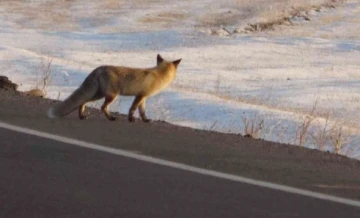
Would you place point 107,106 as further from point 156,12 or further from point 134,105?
point 156,12

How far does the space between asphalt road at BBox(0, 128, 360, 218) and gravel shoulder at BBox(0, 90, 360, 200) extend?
1.33ft

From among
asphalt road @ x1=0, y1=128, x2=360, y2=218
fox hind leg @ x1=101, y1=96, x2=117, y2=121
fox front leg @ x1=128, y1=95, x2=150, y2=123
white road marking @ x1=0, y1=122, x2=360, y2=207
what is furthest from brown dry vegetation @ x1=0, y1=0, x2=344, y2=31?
asphalt road @ x1=0, y1=128, x2=360, y2=218

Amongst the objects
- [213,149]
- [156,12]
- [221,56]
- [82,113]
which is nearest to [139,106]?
[82,113]

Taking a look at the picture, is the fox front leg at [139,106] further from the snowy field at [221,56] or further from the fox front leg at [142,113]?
the snowy field at [221,56]

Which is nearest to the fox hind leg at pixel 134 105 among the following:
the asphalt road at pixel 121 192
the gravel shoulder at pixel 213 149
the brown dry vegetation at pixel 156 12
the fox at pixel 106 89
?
the fox at pixel 106 89

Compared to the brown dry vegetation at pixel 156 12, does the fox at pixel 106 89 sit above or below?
above

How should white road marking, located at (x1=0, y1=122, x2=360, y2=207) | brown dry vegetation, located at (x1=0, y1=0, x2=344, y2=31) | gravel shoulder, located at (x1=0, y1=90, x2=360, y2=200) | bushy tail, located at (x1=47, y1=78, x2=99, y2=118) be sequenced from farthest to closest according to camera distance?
brown dry vegetation, located at (x1=0, y1=0, x2=344, y2=31)
bushy tail, located at (x1=47, y1=78, x2=99, y2=118)
gravel shoulder, located at (x1=0, y1=90, x2=360, y2=200)
white road marking, located at (x1=0, y1=122, x2=360, y2=207)

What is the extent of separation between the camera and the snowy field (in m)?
17.6

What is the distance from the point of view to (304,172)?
324 inches

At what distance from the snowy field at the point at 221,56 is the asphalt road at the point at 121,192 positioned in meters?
3.93

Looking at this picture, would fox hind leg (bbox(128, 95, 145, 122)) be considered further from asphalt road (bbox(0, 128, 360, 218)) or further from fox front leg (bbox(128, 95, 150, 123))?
asphalt road (bbox(0, 128, 360, 218))

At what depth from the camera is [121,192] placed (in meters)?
7.34

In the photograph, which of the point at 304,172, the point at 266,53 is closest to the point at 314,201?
the point at 304,172

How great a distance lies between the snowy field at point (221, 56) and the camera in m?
17.6
